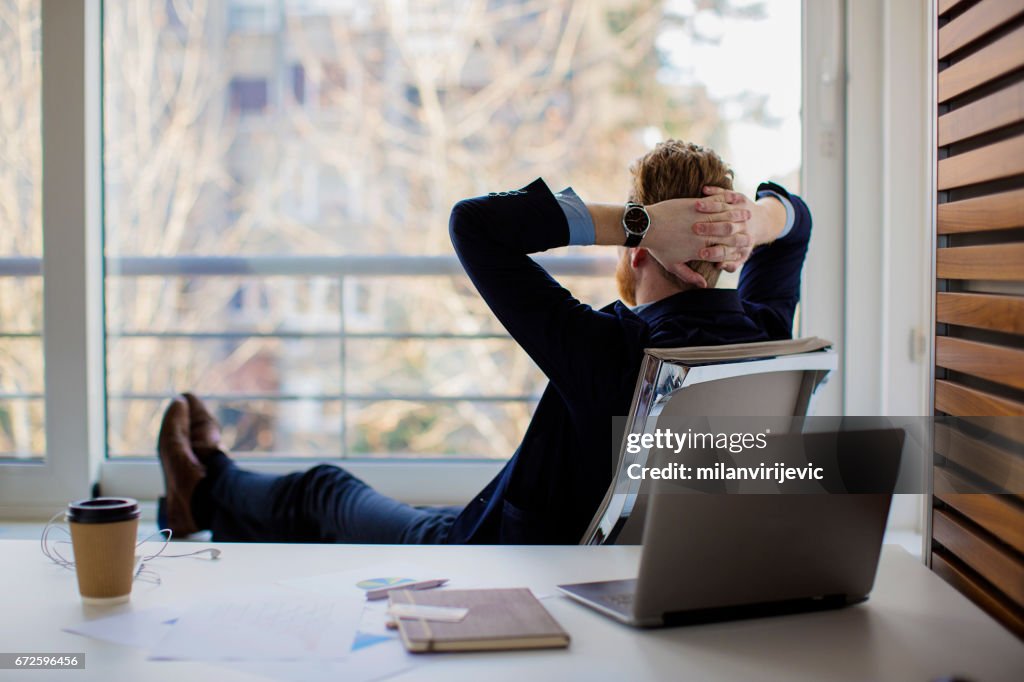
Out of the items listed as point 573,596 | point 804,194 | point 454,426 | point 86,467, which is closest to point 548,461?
Answer: point 573,596

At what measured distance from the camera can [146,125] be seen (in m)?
4.71

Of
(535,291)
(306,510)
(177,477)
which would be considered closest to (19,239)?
(177,477)

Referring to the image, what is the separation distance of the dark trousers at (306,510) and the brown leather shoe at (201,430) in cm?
4

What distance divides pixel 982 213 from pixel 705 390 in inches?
16.8

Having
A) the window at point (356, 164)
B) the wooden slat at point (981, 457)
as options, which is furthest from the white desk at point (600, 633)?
the window at point (356, 164)

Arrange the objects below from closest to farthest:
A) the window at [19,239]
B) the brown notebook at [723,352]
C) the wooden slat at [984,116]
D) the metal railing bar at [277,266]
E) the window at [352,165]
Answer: the wooden slat at [984,116] < the brown notebook at [723,352] < the metal railing bar at [277,266] < the window at [19,239] < the window at [352,165]

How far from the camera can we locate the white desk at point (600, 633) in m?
0.75

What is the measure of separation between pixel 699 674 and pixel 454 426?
4078mm

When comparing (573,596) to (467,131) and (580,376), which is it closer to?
(580,376)

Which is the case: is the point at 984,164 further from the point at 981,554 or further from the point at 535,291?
the point at 535,291

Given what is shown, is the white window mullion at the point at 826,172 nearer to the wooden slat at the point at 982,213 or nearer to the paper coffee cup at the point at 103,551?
the wooden slat at the point at 982,213

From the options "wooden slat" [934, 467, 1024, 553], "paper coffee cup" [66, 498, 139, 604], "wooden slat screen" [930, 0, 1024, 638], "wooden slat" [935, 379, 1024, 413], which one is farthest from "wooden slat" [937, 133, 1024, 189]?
"paper coffee cup" [66, 498, 139, 604]

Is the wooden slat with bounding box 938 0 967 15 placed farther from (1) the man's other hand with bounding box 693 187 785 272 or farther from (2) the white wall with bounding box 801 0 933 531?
(2) the white wall with bounding box 801 0 933 531

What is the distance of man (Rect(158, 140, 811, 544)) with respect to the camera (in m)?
1.34
